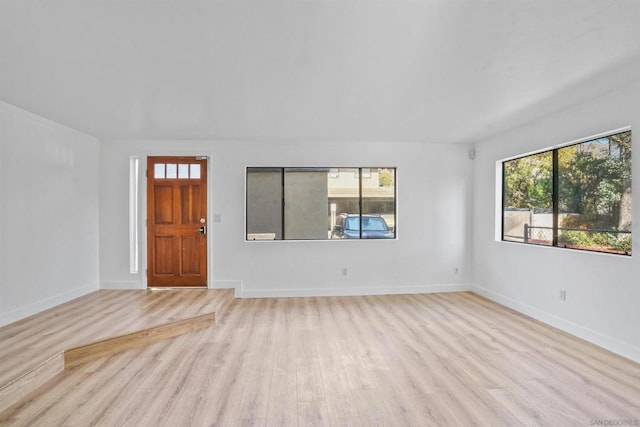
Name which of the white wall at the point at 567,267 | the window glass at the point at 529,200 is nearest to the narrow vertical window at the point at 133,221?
the white wall at the point at 567,267

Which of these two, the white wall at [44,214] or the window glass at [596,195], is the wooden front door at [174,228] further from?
the window glass at [596,195]

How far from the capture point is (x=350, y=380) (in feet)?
8.72

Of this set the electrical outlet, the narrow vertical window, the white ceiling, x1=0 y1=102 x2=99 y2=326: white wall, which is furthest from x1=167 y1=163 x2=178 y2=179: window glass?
the electrical outlet

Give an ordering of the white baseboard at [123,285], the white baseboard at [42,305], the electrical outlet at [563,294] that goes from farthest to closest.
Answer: the white baseboard at [123,285] → the electrical outlet at [563,294] → the white baseboard at [42,305]

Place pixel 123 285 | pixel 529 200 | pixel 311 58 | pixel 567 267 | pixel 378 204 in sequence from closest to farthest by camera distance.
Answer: pixel 311 58, pixel 567 267, pixel 529 200, pixel 123 285, pixel 378 204

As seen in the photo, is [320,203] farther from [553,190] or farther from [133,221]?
[553,190]

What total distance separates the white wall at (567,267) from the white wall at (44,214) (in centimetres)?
606

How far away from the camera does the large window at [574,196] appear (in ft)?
10.8

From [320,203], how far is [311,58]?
3.14 m

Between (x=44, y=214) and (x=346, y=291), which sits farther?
(x=346, y=291)

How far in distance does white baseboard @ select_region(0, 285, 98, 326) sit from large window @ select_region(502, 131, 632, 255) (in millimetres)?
6217

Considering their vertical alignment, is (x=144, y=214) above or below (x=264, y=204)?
below

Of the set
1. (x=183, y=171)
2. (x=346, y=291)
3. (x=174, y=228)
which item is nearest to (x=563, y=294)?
(x=346, y=291)

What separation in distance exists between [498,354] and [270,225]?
3514 millimetres
